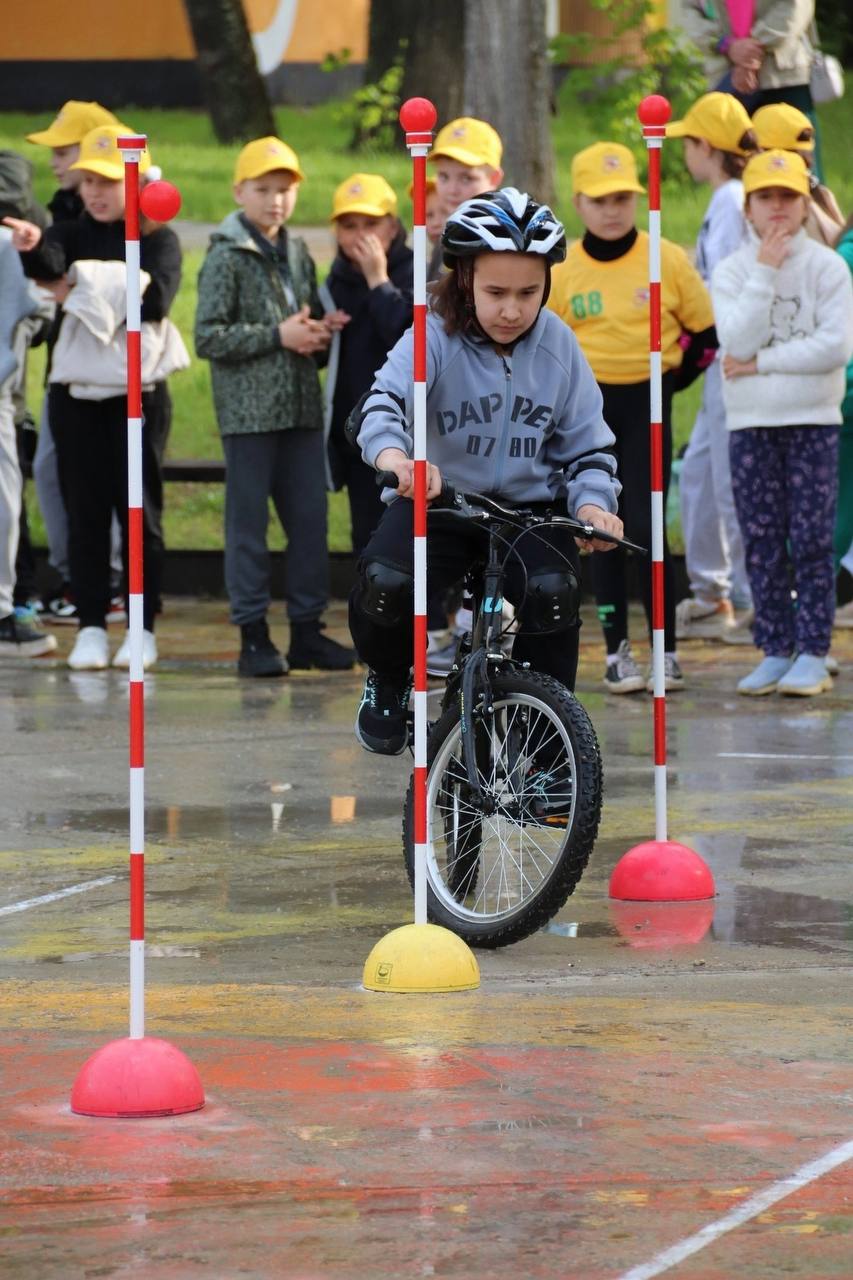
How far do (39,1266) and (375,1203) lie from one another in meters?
0.59

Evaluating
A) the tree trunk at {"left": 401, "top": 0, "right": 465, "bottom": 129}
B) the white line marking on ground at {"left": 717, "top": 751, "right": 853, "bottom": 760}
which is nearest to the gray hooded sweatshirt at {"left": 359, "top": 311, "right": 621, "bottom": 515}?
the white line marking on ground at {"left": 717, "top": 751, "right": 853, "bottom": 760}

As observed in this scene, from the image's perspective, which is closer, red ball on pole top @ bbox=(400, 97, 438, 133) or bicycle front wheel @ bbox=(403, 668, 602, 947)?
red ball on pole top @ bbox=(400, 97, 438, 133)

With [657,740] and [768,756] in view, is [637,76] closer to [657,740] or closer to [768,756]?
[768,756]

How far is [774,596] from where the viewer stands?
35.6ft

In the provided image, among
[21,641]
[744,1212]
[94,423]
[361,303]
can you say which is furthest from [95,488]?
[744,1212]

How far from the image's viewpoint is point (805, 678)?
10.8m

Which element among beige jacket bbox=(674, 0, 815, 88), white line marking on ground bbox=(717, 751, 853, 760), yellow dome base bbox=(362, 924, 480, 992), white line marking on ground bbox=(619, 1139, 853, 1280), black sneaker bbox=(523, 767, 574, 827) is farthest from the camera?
beige jacket bbox=(674, 0, 815, 88)

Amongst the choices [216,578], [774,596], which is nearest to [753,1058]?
[774,596]

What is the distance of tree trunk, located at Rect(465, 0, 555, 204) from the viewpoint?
1755cm

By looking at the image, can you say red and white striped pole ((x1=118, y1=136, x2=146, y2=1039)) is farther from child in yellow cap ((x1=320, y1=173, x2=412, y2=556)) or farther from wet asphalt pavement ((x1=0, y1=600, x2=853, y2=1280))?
child in yellow cap ((x1=320, y1=173, x2=412, y2=556))

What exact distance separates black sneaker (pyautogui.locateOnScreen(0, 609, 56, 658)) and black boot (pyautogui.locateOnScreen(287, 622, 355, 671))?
1.36 metres

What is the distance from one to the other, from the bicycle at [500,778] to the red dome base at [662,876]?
32 centimetres

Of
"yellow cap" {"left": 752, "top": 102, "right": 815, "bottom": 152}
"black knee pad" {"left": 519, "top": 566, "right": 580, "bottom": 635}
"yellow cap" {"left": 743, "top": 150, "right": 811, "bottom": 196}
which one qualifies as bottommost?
"black knee pad" {"left": 519, "top": 566, "right": 580, "bottom": 635}

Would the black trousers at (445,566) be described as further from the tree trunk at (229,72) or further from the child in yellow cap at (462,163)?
the tree trunk at (229,72)
